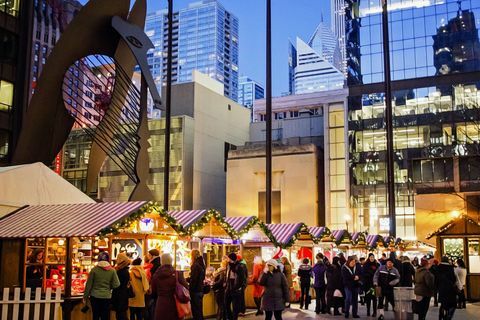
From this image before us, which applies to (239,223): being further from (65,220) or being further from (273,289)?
(273,289)

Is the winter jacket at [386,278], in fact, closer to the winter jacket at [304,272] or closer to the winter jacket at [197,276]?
the winter jacket at [304,272]

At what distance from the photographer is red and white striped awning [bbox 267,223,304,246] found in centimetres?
2031

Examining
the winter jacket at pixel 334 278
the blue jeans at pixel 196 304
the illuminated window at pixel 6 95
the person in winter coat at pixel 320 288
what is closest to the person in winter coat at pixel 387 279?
the winter jacket at pixel 334 278

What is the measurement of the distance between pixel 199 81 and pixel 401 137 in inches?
877

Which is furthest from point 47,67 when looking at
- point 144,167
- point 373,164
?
point 373,164

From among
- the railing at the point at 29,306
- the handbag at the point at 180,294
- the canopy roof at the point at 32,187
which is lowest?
the railing at the point at 29,306

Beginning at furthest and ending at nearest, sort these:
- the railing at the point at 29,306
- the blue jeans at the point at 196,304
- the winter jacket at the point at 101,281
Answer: the blue jeans at the point at 196,304
the railing at the point at 29,306
the winter jacket at the point at 101,281

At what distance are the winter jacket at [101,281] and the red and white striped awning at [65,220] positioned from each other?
1389 millimetres

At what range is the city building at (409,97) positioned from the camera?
57875 mm

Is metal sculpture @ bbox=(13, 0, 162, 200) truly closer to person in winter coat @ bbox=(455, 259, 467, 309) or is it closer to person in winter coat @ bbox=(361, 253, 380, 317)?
person in winter coat @ bbox=(361, 253, 380, 317)

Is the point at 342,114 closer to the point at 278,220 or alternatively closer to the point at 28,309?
the point at 278,220

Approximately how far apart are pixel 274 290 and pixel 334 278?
22.1 ft

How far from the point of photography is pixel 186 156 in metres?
61.5

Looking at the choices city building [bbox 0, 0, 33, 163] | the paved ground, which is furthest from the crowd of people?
city building [bbox 0, 0, 33, 163]
